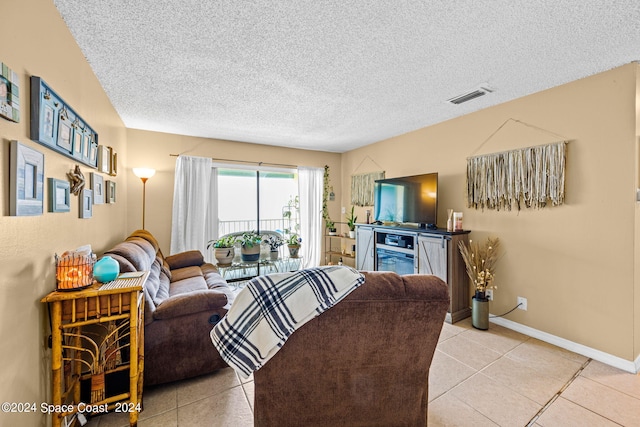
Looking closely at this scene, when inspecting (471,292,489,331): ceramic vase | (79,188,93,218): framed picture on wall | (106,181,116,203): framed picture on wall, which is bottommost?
(471,292,489,331): ceramic vase

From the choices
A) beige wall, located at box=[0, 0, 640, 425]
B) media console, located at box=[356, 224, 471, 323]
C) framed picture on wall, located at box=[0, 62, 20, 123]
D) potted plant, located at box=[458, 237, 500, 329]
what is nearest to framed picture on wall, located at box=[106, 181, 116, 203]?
beige wall, located at box=[0, 0, 640, 425]

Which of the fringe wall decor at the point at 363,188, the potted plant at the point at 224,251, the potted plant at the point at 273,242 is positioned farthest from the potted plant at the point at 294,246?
the fringe wall decor at the point at 363,188

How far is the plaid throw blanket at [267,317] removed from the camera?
114 centimetres

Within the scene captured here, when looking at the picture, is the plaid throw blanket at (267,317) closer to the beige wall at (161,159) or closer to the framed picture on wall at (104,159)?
the framed picture on wall at (104,159)

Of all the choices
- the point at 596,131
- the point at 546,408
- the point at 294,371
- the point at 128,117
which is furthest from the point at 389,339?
the point at 128,117

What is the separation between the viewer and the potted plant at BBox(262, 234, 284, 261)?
4566mm

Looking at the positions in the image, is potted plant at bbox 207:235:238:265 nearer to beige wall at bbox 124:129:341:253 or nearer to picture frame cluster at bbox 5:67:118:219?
beige wall at bbox 124:129:341:253

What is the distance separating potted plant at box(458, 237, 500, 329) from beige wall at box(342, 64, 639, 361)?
13 centimetres

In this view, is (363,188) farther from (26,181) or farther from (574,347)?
(26,181)

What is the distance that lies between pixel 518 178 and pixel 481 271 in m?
1.06

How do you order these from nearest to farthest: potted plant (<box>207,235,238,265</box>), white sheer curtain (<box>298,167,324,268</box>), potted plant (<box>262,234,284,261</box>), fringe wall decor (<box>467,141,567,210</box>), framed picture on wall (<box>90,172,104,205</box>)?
framed picture on wall (<box>90,172,104,205</box>) → fringe wall decor (<box>467,141,567,210</box>) → potted plant (<box>207,235,238,265</box>) → potted plant (<box>262,234,284,261</box>) → white sheer curtain (<box>298,167,324,268</box>)

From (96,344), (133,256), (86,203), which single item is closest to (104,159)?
(86,203)

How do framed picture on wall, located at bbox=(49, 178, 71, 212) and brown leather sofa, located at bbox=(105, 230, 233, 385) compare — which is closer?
framed picture on wall, located at bbox=(49, 178, 71, 212)

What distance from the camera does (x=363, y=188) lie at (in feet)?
16.4
